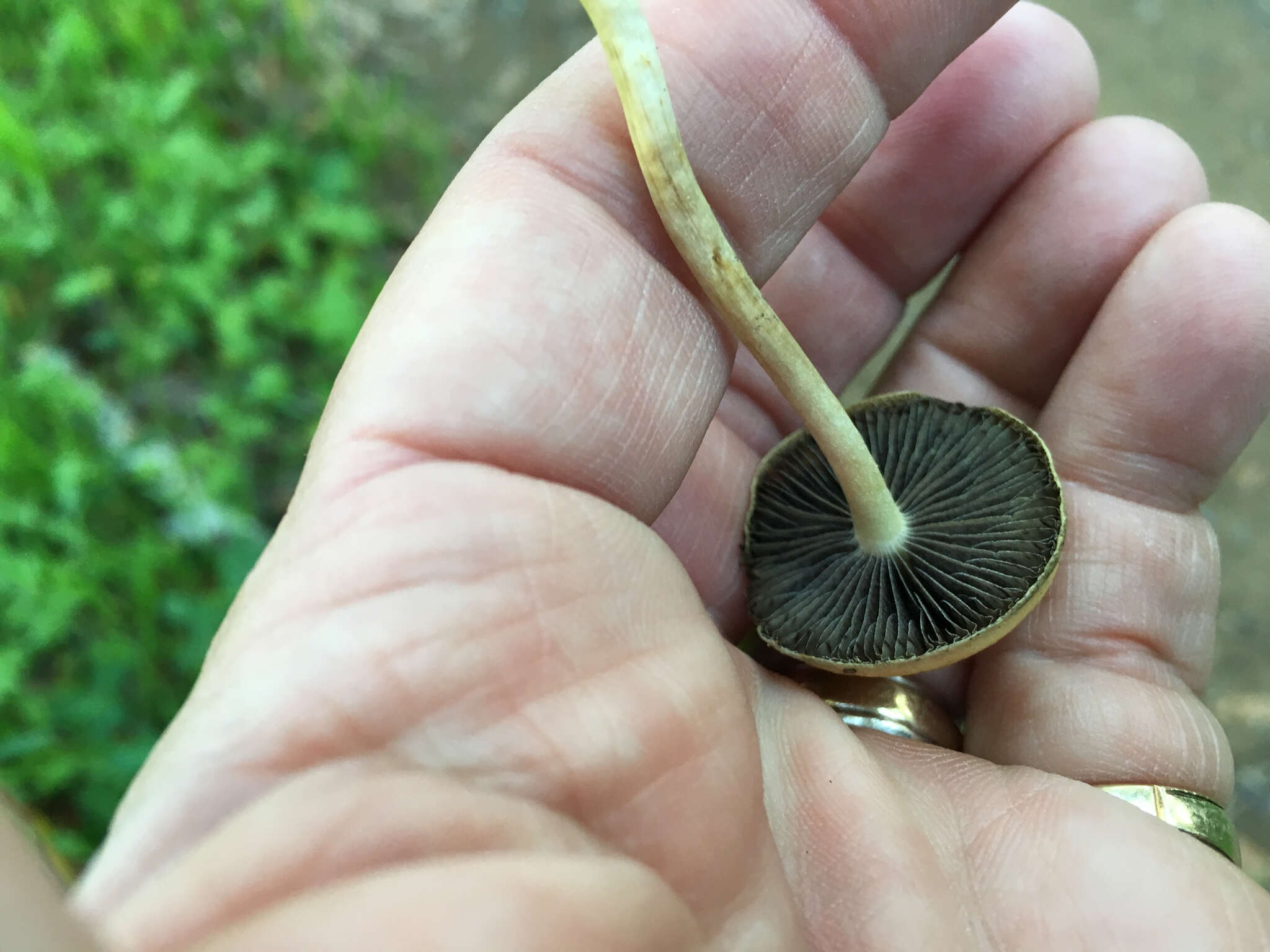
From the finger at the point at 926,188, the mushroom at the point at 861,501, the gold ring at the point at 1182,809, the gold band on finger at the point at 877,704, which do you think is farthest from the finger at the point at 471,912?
the finger at the point at 926,188

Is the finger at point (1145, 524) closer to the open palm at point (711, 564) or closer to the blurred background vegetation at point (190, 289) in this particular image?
the open palm at point (711, 564)

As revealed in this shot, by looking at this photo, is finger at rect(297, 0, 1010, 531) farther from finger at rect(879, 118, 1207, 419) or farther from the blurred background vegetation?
the blurred background vegetation

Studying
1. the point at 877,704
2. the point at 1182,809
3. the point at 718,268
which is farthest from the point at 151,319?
the point at 1182,809

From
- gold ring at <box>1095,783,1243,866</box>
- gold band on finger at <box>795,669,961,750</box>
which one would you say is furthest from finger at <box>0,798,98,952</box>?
gold ring at <box>1095,783,1243,866</box>

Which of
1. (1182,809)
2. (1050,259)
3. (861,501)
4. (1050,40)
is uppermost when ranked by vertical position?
(1050,40)

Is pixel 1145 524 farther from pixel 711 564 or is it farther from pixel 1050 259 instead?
pixel 711 564
